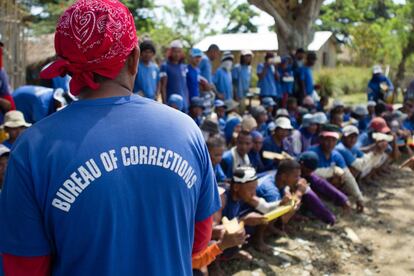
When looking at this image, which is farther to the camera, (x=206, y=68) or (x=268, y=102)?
(x=206, y=68)

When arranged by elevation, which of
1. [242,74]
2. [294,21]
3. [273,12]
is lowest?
[242,74]

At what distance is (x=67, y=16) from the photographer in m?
1.05

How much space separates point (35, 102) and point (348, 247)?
3137mm

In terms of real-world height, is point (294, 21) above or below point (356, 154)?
above

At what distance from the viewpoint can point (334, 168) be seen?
4855 millimetres

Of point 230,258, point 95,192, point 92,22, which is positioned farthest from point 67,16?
point 230,258

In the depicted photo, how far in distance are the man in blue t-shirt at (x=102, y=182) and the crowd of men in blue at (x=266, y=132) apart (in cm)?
172

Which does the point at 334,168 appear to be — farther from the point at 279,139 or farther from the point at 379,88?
the point at 379,88

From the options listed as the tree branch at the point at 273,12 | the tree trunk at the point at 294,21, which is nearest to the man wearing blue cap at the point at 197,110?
the tree branch at the point at 273,12

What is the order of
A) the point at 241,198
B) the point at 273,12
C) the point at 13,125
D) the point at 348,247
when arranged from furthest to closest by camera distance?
the point at 273,12 → the point at 348,247 → the point at 13,125 → the point at 241,198

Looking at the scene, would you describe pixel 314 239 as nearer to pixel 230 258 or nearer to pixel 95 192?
pixel 230 258

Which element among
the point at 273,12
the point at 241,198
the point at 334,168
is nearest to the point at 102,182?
the point at 241,198

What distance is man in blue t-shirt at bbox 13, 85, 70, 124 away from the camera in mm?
4055

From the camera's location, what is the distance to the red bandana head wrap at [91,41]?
103 cm
